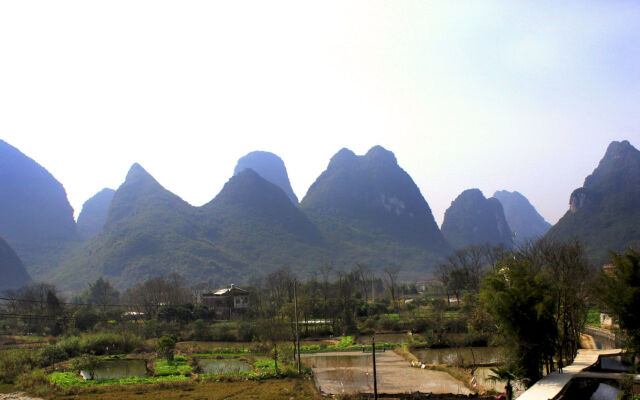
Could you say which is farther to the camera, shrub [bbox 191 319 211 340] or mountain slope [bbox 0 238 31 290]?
mountain slope [bbox 0 238 31 290]

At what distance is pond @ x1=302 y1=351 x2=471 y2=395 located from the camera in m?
19.8

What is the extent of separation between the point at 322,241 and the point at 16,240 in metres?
93.0

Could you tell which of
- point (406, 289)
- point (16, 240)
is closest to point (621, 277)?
point (406, 289)

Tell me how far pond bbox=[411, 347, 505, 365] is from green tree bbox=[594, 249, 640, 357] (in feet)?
24.8

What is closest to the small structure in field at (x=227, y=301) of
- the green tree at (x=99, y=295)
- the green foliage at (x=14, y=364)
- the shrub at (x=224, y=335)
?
the shrub at (x=224, y=335)

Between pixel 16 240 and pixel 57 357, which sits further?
pixel 16 240

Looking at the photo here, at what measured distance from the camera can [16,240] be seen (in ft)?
468

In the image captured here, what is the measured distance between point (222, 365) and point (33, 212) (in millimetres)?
156591

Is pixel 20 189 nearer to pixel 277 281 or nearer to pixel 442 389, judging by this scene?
pixel 277 281

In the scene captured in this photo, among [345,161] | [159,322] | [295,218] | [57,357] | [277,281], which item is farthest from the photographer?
[345,161]

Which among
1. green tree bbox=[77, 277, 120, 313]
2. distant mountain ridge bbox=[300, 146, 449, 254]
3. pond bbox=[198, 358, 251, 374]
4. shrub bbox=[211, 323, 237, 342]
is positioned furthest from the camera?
distant mountain ridge bbox=[300, 146, 449, 254]

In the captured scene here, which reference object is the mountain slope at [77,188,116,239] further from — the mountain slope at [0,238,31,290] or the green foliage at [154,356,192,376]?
the green foliage at [154,356,192,376]

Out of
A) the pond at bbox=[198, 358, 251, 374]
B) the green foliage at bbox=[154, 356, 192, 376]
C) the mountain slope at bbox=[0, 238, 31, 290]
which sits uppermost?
the mountain slope at bbox=[0, 238, 31, 290]

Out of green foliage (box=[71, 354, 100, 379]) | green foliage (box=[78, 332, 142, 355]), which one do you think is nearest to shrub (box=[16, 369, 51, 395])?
green foliage (box=[71, 354, 100, 379])
